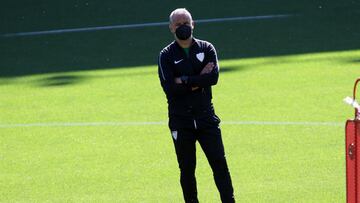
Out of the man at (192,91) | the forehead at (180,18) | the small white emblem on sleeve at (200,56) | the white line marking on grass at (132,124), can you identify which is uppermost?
the forehead at (180,18)

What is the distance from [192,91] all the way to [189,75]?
14 centimetres

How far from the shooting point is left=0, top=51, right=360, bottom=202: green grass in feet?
34.0

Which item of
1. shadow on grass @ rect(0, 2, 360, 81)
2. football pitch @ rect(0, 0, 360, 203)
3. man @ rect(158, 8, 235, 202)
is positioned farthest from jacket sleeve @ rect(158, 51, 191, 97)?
shadow on grass @ rect(0, 2, 360, 81)

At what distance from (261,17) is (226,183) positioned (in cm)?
1067

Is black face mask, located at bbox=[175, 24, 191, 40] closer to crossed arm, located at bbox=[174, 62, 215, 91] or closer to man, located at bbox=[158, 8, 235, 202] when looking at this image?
man, located at bbox=[158, 8, 235, 202]

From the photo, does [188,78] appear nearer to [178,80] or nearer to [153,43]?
[178,80]

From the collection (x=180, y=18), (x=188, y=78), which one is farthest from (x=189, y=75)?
(x=180, y=18)

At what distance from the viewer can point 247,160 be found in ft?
37.0

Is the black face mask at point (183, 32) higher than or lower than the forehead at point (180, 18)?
lower

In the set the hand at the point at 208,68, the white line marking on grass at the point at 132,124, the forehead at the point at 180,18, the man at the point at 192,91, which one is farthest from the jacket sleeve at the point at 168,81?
the white line marking on grass at the point at 132,124

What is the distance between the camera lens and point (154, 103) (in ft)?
46.6

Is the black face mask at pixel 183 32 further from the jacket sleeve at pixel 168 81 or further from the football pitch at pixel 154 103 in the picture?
the football pitch at pixel 154 103

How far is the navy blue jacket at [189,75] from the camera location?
8609 millimetres

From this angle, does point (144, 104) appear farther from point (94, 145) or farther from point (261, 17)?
point (261, 17)
